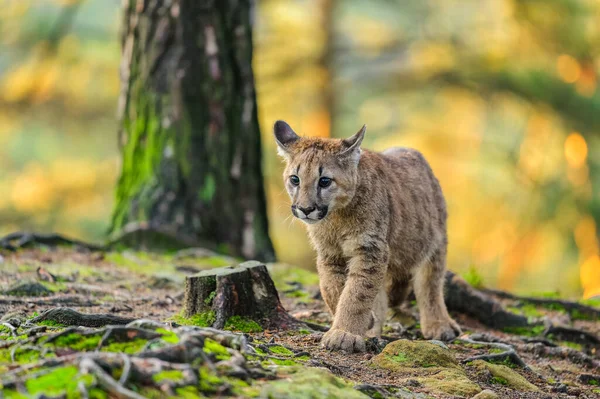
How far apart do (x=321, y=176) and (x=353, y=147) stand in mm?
370

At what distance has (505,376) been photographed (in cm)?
540

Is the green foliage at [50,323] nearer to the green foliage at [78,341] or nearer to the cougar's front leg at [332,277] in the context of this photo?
the green foliage at [78,341]

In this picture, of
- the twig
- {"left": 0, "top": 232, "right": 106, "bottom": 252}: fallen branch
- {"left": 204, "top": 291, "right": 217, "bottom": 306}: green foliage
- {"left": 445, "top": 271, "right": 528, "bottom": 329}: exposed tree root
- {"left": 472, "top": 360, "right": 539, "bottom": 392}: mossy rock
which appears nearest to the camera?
the twig

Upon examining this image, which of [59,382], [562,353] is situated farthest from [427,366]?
[59,382]

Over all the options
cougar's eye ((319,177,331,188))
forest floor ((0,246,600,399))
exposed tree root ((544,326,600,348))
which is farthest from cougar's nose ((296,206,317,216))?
exposed tree root ((544,326,600,348))

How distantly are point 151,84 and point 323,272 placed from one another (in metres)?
4.18

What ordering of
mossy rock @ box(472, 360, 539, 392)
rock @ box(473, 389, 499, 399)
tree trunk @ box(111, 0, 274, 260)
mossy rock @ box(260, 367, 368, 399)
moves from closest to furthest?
1. mossy rock @ box(260, 367, 368, 399)
2. rock @ box(473, 389, 499, 399)
3. mossy rock @ box(472, 360, 539, 392)
4. tree trunk @ box(111, 0, 274, 260)

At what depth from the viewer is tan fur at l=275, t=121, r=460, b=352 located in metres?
5.85

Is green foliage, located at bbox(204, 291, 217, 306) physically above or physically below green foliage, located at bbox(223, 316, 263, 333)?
above

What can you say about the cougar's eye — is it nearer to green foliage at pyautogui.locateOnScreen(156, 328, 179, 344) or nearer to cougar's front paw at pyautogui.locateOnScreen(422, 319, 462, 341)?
cougar's front paw at pyautogui.locateOnScreen(422, 319, 462, 341)

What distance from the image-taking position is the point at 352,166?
20.3 ft

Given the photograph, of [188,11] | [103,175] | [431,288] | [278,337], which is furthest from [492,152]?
[278,337]

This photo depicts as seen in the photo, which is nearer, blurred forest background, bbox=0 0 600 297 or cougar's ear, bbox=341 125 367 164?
cougar's ear, bbox=341 125 367 164

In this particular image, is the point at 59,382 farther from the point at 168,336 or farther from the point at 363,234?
the point at 363,234
